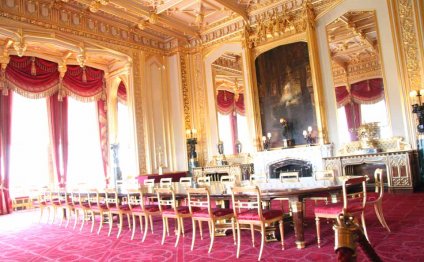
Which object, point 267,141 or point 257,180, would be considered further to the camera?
point 267,141

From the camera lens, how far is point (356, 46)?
327 inches

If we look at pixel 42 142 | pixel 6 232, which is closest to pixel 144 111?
pixel 42 142

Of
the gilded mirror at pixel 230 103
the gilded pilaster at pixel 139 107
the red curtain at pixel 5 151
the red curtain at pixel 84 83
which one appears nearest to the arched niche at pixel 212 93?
the gilded mirror at pixel 230 103

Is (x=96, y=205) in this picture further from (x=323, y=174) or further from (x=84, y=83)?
(x=84, y=83)

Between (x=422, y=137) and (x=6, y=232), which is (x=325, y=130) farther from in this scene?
(x=6, y=232)

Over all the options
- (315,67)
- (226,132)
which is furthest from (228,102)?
(315,67)

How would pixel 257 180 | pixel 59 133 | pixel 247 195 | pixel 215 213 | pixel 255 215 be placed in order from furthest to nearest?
pixel 59 133 → pixel 257 180 → pixel 215 213 → pixel 247 195 → pixel 255 215

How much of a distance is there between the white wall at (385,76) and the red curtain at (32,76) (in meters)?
7.67

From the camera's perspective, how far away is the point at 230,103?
10.6m

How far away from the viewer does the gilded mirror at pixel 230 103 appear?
10.3 metres

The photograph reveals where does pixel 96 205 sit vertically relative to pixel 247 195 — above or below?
below

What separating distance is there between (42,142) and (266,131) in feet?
21.8

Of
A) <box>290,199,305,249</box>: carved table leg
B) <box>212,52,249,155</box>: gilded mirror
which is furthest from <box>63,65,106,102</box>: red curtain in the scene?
<box>290,199,305,249</box>: carved table leg

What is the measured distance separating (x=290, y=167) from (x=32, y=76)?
24.5 feet
